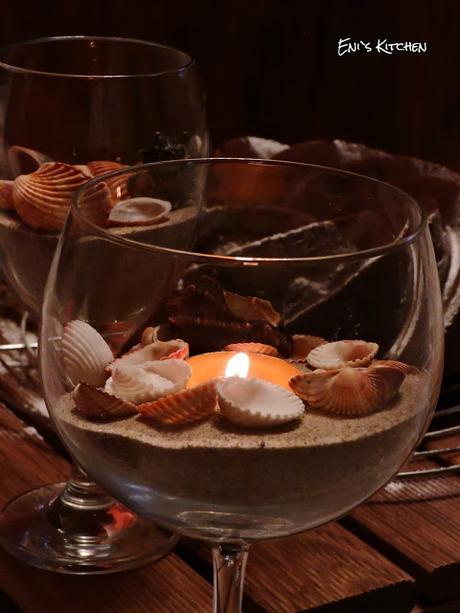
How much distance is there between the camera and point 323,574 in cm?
71

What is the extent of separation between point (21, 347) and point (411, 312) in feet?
1.78

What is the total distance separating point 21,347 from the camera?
99 cm

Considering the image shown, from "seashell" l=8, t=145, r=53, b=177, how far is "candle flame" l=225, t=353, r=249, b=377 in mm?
300

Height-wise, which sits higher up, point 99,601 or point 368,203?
point 368,203

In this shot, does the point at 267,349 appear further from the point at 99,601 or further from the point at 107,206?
the point at 99,601

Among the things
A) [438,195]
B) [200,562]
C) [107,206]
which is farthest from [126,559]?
[438,195]

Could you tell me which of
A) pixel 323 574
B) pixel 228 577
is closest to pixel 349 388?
pixel 228 577

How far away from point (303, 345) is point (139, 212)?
0.53ft

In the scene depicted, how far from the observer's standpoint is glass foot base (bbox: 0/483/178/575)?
732 millimetres

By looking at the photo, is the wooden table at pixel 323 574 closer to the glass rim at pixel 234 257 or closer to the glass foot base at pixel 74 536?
the glass foot base at pixel 74 536

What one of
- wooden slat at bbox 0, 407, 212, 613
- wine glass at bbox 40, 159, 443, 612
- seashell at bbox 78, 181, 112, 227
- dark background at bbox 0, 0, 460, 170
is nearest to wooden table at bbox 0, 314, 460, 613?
wooden slat at bbox 0, 407, 212, 613

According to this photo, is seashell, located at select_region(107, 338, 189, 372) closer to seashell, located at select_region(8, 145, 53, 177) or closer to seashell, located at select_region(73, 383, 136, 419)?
seashell, located at select_region(73, 383, 136, 419)

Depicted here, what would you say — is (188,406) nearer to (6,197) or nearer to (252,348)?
(252,348)

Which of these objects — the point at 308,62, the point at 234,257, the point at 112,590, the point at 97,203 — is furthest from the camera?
the point at 308,62
